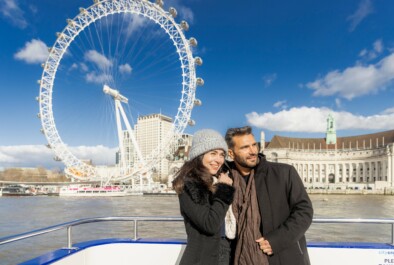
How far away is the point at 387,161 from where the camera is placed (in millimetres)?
79812

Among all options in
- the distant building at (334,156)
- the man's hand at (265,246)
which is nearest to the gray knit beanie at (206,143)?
the man's hand at (265,246)

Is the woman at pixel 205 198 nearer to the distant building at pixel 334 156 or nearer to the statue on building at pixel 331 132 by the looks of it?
the distant building at pixel 334 156

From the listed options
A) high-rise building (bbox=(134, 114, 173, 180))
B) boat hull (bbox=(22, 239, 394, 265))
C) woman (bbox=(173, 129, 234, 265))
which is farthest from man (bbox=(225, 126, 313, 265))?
high-rise building (bbox=(134, 114, 173, 180))

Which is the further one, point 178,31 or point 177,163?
point 177,163

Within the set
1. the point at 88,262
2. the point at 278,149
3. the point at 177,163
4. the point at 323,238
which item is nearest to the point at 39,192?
the point at 177,163

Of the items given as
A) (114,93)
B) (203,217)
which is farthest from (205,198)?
(114,93)

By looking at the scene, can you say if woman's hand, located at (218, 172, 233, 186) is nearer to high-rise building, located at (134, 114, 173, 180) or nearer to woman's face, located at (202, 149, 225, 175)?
woman's face, located at (202, 149, 225, 175)

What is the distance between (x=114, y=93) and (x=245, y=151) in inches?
1514

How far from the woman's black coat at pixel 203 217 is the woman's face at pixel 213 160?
150mm

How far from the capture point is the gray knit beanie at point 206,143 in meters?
2.18

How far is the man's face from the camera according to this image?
2264 mm

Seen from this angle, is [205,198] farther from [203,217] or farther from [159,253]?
[159,253]

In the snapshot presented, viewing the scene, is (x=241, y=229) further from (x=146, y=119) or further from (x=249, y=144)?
(x=146, y=119)

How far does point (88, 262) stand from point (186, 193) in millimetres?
2057
